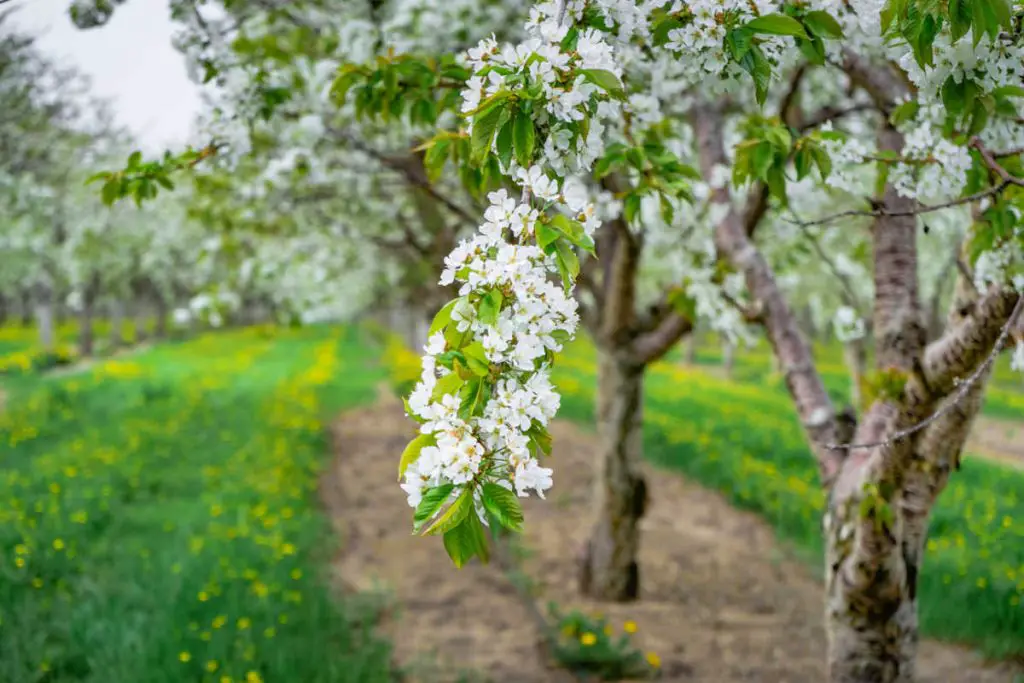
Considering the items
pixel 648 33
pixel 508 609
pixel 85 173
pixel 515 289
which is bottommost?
pixel 508 609

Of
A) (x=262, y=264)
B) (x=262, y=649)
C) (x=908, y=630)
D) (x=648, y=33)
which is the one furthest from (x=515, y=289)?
(x=262, y=264)

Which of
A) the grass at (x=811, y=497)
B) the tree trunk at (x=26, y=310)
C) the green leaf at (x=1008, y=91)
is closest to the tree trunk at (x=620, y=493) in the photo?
the grass at (x=811, y=497)

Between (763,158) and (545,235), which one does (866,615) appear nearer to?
(763,158)

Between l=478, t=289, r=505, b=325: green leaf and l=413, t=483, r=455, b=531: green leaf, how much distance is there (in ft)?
1.11

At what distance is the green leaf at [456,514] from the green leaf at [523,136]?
0.75m

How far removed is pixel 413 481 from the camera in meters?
1.50

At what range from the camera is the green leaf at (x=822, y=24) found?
2.25 meters

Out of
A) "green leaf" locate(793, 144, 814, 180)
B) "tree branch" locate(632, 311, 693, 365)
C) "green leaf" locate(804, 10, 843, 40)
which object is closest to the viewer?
"green leaf" locate(804, 10, 843, 40)

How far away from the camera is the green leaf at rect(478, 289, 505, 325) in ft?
4.89

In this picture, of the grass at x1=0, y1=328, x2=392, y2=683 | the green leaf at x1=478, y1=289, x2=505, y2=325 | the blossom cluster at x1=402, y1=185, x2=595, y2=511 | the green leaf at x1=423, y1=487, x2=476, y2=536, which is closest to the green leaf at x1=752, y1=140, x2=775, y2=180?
the blossom cluster at x1=402, y1=185, x2=595, y2=511

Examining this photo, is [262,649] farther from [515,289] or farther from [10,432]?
[10,432]

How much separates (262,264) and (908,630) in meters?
6.87

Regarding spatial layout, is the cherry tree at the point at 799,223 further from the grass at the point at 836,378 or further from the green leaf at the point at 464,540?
the grass at the point at 836,378

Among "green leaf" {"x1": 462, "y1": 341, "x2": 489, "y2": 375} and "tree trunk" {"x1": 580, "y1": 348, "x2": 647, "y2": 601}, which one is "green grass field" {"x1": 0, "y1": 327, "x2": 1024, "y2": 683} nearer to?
"tree trunk" {"x1": 580, "y1": 348, "x2": 647, "y2": 601}
